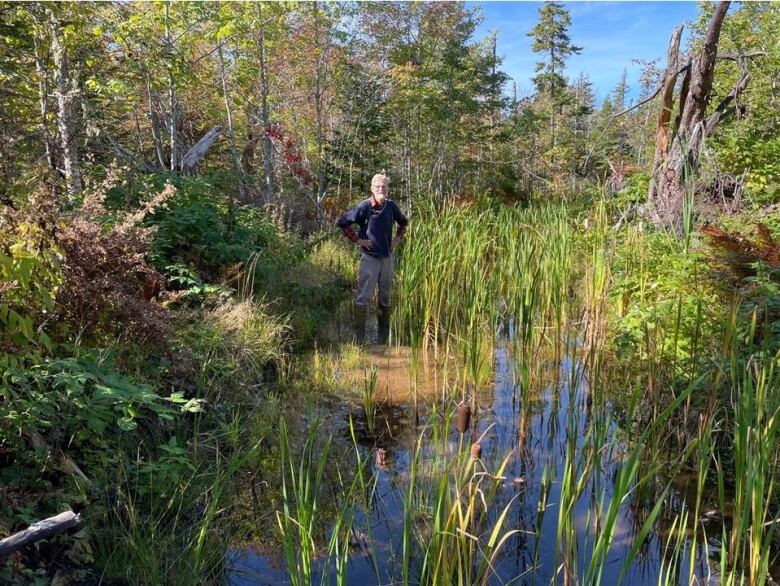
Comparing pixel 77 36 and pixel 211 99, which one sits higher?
pixel 211 99

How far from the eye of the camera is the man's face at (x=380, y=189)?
18.7 ft

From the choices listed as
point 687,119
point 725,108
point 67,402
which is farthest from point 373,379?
point 725,108

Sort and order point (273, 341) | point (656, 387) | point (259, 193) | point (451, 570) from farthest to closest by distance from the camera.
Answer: point (259, 193), point (273, 341), point (656, 387), point (451, 570)

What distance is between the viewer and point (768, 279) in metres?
3.67

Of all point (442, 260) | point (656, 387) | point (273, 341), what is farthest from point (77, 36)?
point (656, 387)

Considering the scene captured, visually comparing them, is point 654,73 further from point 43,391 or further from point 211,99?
point 211,99

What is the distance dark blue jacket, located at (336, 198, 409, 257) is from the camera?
19.0ft

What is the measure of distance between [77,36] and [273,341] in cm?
428

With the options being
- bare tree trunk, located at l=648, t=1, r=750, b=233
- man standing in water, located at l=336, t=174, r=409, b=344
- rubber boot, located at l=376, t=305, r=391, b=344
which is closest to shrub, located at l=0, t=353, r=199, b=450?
man standing in water, located at l=336, t=174, r=409, b=344

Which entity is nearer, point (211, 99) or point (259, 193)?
point (259, 193)

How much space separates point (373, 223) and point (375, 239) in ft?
0.55

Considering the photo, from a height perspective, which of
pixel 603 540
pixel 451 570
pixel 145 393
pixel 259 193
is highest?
pixel 259 193

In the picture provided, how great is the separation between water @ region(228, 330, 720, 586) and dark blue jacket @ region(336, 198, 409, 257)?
1.94 m

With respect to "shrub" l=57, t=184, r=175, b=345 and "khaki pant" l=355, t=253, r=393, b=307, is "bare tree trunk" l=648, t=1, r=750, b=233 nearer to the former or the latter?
"khaki pant" l=355, t=253, r=393, b=307
